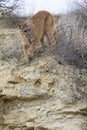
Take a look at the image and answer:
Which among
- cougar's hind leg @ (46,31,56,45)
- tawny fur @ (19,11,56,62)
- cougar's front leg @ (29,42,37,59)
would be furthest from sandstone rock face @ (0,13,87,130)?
cougar's hind leg @ (46,31,56,45)

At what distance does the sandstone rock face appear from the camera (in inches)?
360

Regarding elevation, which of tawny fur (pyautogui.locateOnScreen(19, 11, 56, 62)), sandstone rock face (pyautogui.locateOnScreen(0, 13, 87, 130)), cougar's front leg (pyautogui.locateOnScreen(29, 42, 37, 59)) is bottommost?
sandstone rock face (pyautogui.locateOnScreen(0, 13, 87, 130))

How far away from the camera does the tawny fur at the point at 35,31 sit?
32.5ft

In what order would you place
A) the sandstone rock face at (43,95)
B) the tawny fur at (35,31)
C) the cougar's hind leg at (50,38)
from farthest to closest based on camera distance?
1. the cougar's hind leg at (50,38)
2. the tawny fur at (35,31)
3. the sandstone rock face at (43,95)

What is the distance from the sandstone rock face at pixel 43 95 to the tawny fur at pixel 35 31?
0.31m

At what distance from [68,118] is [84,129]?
391 mm

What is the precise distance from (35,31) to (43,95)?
5.06 ft

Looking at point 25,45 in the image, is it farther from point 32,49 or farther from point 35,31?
point 35,31

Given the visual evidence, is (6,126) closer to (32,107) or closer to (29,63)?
(32,107)

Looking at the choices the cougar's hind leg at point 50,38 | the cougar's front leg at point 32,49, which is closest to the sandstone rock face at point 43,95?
the cougar's front leg at point 32,49

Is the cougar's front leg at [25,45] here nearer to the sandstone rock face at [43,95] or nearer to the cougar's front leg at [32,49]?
the cougar's front leg at [32,49]

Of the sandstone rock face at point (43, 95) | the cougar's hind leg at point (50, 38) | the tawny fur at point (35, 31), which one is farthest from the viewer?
the cougar's hind leg at point (50, 38)

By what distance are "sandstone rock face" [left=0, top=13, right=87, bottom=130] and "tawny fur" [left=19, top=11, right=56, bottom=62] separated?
12.3 inches

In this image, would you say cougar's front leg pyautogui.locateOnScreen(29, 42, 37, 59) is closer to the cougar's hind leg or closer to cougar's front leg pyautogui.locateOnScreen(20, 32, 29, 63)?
cougar's front leg pyautogui.locateOnScreen(20, 32, 29, 63)
